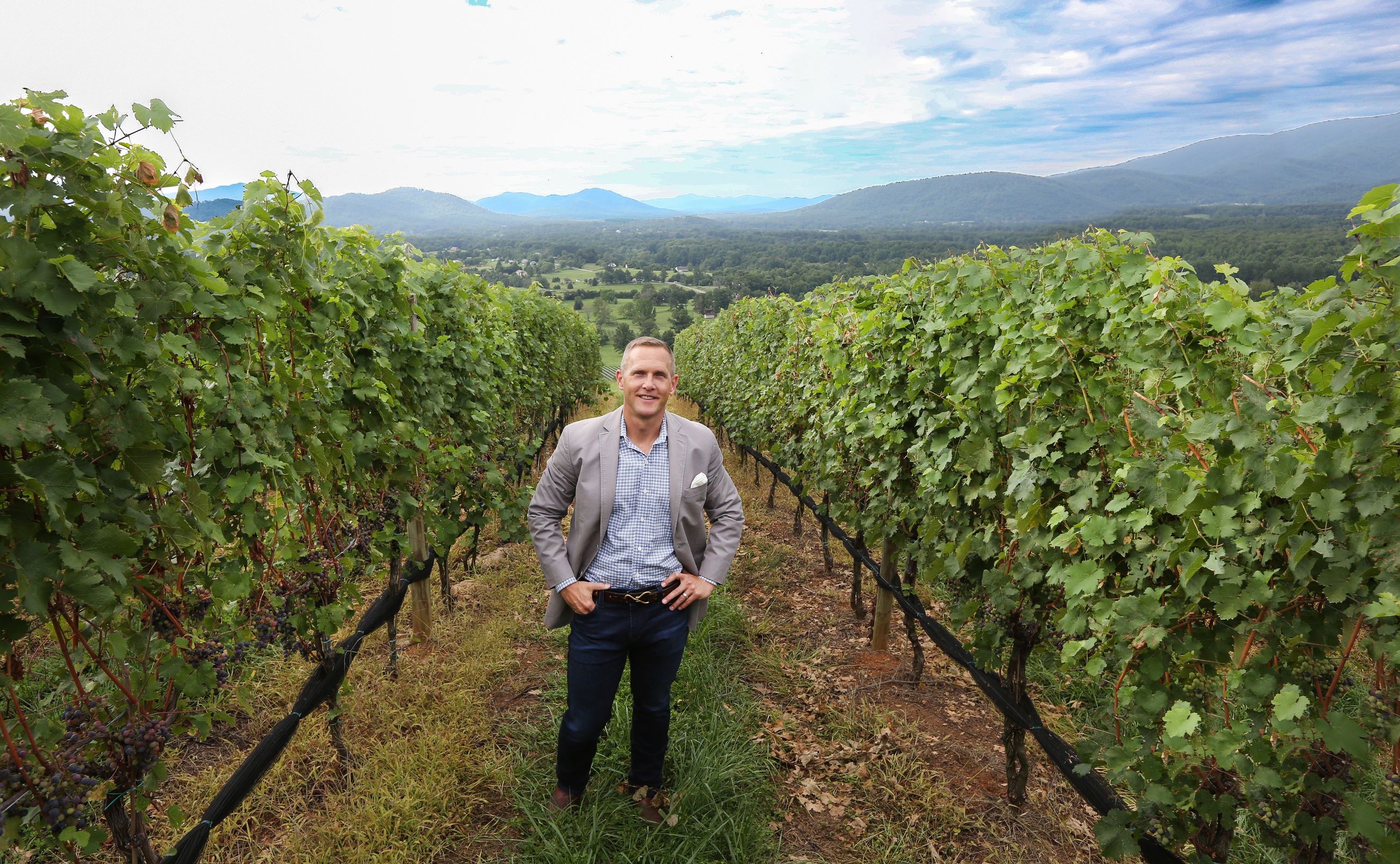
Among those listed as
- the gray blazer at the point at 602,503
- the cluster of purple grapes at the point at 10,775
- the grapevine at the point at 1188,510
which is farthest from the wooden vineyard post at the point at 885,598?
the cluster of purple grapes at the point at 10,775

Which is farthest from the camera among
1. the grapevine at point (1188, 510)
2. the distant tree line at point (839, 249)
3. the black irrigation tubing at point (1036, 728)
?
the distant tree line at point (839, 249)

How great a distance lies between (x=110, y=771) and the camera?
2137mm

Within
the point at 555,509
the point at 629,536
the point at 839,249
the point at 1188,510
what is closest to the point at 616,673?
the point at 629,536

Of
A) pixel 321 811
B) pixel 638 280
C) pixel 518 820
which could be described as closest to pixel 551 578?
pixel 518 820

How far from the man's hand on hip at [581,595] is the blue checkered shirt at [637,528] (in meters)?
0.06

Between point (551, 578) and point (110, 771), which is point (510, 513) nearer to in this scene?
point (551, 578)

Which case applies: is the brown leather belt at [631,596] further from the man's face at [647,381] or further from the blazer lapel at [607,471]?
the man's face at [647,381]

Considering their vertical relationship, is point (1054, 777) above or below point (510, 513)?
below

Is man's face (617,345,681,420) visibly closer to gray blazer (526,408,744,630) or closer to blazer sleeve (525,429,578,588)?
gray blazer (526,408,744,630)

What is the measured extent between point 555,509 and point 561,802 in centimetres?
152

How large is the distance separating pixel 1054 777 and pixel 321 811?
3959 mm

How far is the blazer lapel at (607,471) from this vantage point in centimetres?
282

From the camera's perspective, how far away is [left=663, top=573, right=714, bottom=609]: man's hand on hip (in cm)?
283

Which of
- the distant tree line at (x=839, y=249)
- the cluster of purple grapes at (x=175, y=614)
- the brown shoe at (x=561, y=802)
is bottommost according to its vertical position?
the brown shoe at (x=561, y=802)
